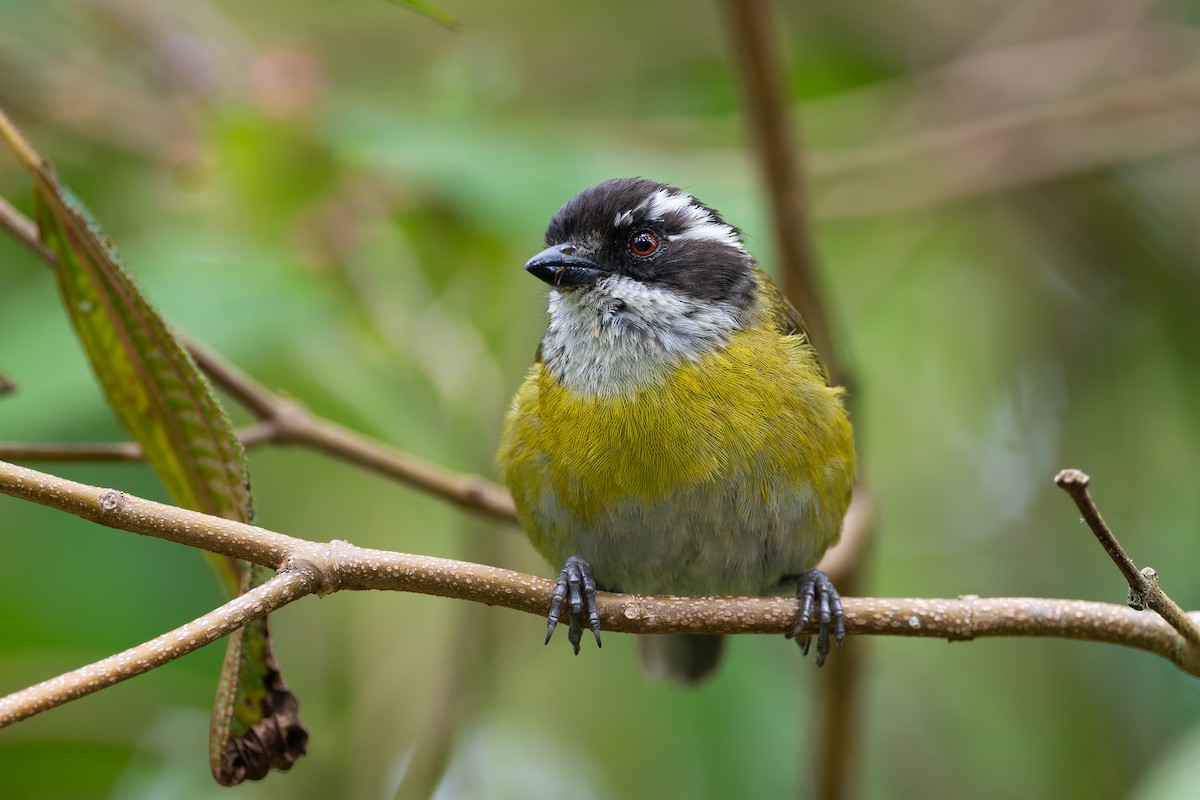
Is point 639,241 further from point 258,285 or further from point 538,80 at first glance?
point 538,80

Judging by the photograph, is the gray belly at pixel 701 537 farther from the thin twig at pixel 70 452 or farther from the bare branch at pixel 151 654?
the bare branch at pixel 151 654

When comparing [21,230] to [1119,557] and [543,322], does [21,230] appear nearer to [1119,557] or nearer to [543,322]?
[543,322]

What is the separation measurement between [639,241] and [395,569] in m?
1.78

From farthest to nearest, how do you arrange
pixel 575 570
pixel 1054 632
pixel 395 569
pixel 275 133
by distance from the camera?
pixel 275 133 → pixel 575 570 → pixel 1054 632 → pixel 395 569

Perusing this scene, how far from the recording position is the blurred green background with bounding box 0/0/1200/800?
4.54m

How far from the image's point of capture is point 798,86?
6.63m

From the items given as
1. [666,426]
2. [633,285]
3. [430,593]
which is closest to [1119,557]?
[430,593]

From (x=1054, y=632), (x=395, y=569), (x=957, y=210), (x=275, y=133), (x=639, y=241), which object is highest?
(x=957, y=210)

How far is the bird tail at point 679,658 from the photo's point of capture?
4.38 metres

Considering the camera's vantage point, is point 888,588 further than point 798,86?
No

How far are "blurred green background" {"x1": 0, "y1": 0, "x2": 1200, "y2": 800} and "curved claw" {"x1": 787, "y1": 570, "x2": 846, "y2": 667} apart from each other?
883 millimetres

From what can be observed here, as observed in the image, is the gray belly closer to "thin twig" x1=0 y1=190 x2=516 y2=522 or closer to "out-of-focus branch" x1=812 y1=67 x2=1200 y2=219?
"thin twig" x1=0 y1=190 x2=516 y2=522

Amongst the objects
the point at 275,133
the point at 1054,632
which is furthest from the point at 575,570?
the point at 275,133

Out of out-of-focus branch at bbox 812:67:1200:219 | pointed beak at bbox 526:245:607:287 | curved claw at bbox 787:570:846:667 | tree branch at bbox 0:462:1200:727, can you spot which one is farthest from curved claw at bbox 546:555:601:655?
out-of-focus branch at bbox 812:67:1200:219
